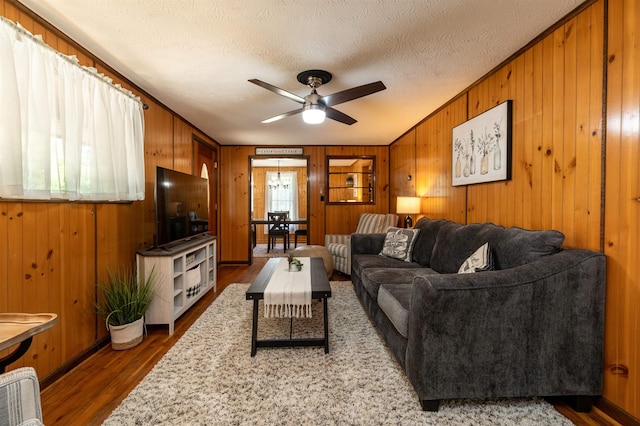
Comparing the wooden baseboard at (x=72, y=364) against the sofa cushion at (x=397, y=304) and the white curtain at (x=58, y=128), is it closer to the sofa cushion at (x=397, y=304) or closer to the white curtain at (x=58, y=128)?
the white curtain at (x=58, y=128)

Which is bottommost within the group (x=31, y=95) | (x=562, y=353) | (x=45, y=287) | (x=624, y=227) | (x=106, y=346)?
(x=106, y=346)

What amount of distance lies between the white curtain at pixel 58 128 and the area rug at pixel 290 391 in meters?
1.37

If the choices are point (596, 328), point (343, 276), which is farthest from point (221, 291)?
point (596, 328)

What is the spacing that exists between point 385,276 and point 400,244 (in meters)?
0.96

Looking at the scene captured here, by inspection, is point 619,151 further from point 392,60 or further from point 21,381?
point 21,381

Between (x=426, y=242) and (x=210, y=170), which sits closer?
(x=426, y=242)

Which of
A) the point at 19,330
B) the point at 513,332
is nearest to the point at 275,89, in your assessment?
the point at 19,330

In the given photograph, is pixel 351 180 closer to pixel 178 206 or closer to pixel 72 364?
pixel 178 206

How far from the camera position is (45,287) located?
1.85m

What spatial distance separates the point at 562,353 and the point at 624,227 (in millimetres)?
736

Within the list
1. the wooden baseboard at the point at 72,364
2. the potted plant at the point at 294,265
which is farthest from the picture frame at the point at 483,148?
the wooden baseboard at the point at 72,364

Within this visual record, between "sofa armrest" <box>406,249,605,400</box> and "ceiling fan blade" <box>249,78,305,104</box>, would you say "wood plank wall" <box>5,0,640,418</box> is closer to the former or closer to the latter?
"sofa armrest" <box>406,249,605,400</box>

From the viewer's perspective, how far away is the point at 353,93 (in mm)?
2332

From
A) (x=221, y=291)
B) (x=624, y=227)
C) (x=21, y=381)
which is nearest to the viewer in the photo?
(x=21, y=381)
